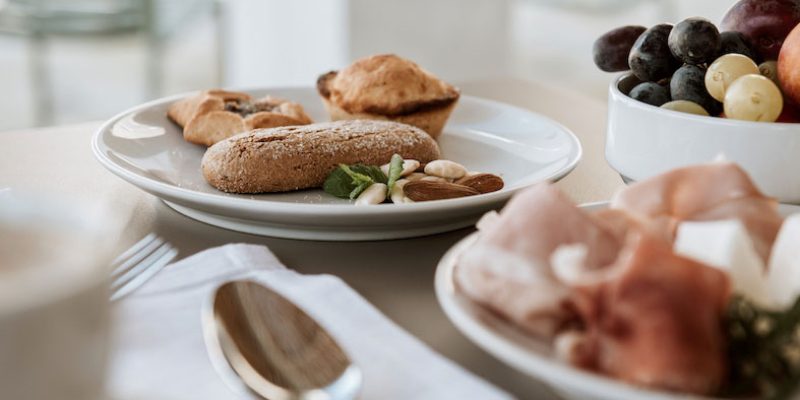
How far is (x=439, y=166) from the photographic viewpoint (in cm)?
89

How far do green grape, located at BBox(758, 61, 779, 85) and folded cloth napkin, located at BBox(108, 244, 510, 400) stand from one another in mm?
423

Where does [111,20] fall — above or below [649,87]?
below

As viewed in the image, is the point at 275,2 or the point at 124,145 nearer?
the point at 124,145

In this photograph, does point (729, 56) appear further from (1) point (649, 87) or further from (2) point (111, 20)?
(2) point (111, 20)

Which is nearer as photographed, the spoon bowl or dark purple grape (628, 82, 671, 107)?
the spoon bowl

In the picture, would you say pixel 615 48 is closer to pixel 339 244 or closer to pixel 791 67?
pixel 791 67

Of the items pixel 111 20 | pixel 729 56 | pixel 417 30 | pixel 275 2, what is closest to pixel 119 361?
pixel 729 56

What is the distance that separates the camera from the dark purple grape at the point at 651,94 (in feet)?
2.65

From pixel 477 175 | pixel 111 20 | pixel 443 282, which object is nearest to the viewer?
pixel 443 282

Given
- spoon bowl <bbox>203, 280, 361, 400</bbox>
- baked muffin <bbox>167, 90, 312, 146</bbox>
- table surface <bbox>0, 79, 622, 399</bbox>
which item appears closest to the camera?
spoon bowl <bbox>203, 280, 361, 400</bbox>

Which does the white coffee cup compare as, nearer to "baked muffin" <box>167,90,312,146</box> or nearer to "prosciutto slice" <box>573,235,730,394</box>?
"prosciutto slice" <box>573,235,730,394</box>

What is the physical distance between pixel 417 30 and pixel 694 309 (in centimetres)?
244

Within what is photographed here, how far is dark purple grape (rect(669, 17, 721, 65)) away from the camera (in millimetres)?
779

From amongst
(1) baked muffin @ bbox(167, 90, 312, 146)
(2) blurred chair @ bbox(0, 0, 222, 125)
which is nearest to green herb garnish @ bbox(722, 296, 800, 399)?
(1) baked muffin @ bbox(167, 90, 312, 146)
